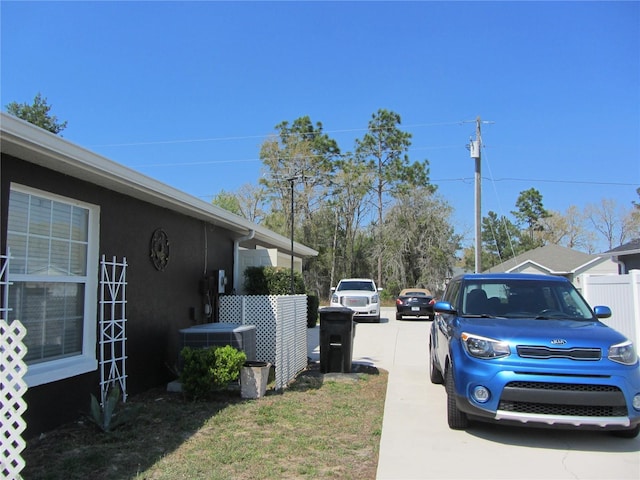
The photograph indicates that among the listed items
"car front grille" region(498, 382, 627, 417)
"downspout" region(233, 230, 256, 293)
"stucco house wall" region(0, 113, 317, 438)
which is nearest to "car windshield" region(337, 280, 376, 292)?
"downspout" region(233, 230, 256, 293)

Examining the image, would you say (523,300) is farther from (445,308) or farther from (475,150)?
(475,150)

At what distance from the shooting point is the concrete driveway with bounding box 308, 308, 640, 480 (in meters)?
4.14

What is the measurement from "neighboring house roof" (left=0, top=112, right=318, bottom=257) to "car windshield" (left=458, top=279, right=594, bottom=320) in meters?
4.39

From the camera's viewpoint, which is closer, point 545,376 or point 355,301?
point 545,376

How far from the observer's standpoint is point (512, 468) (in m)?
4.22

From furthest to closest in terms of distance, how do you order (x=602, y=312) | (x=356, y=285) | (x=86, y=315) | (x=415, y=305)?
1. (x=415, y=305)
2. (x=356, y=285)
3. (x=86, y=315)
4. (x=602, y=312)

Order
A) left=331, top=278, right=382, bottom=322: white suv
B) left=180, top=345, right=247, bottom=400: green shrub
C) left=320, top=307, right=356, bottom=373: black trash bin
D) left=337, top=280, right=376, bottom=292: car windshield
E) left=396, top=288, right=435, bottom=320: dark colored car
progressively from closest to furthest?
1. left=180, top=345, right=247, bottom=400: green shrub
2. left=320, top=307, right=356, bottom=373: black trash bin
3. left=331, top=278, right=382, bottom=322: white suv
4. left=337, top=280, right=376, bottom=292: car windshield
5. left=396, top=288, right=435, bottom=320: dark colored car

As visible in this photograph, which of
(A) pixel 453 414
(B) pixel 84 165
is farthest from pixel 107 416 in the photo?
(A) pixel 453 414

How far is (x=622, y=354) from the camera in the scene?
4.62 m

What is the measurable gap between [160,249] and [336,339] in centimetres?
326

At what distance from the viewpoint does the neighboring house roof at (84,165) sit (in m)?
4.23

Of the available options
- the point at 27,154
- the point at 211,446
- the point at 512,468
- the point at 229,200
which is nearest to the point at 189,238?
the point at 27,154

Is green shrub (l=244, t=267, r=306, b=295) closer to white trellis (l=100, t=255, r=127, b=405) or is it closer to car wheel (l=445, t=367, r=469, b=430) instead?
white trellis (l=100, t=255, r=127, b=405)

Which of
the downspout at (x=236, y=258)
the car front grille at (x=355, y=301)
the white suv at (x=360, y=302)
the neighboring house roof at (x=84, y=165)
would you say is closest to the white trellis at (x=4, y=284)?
the neighboring house roof at (x=84, y=165)
